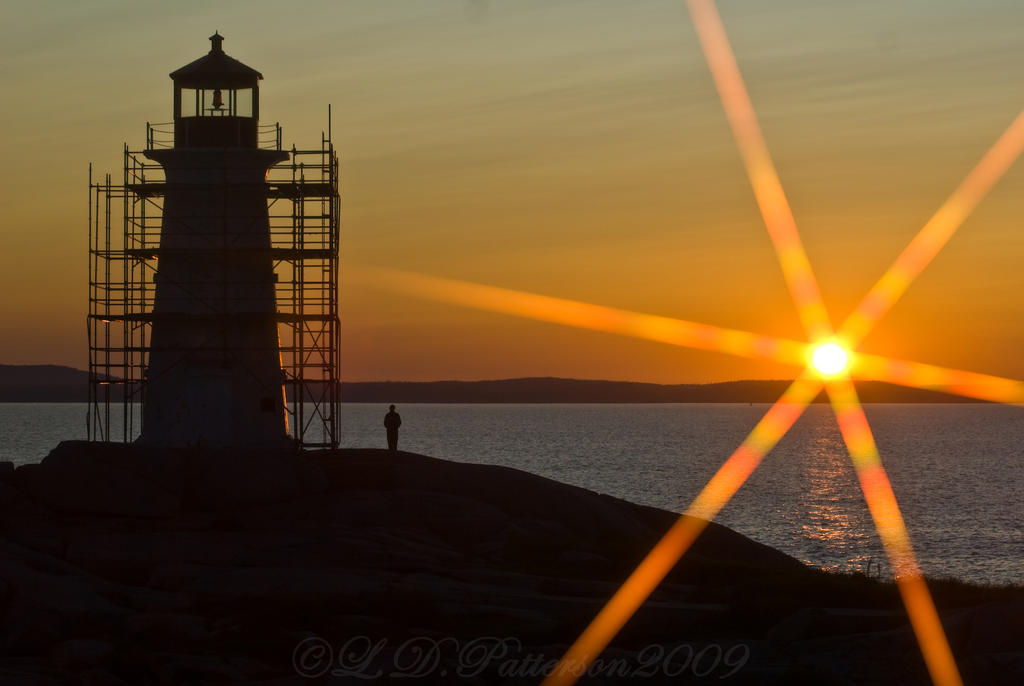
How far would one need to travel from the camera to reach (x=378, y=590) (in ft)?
72.3

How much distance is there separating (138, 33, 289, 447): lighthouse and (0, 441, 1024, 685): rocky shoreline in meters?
3.44

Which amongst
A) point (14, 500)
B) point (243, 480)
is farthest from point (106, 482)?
point (243, 480)

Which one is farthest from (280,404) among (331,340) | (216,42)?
(216,42)

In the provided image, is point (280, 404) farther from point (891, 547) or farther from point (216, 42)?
point (891, 547)

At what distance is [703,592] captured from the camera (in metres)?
23.2

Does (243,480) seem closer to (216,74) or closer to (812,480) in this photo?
(216,74)

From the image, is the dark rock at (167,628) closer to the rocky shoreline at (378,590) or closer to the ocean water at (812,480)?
the rocky shoreline at (378,590)

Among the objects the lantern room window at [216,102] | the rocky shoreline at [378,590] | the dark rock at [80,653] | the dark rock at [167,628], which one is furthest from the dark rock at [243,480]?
the lantern room window at [216,102]

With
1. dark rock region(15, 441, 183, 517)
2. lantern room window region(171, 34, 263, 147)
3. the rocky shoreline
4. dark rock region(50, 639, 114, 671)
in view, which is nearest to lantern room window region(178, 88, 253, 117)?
lantern room window region(171, 34, 263, 147)

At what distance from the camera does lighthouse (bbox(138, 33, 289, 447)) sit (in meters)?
33.1

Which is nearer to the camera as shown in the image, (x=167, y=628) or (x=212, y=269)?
(x=167, y=628)

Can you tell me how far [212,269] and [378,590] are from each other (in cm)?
1415

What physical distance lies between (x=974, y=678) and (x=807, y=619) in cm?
327

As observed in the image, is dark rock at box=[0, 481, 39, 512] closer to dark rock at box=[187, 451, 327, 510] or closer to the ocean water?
dark rock at box=[187, 451, 327, 510]
